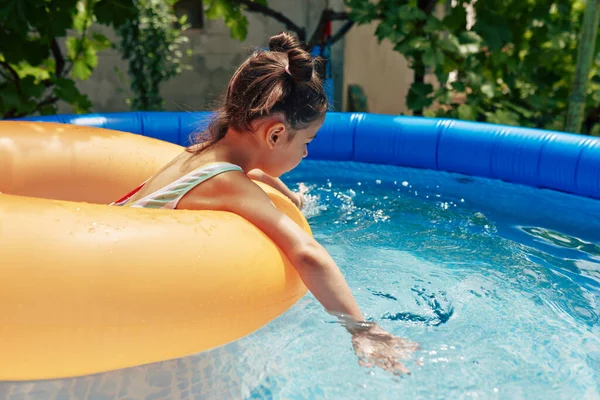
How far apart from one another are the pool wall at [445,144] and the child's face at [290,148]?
1824 millimetres

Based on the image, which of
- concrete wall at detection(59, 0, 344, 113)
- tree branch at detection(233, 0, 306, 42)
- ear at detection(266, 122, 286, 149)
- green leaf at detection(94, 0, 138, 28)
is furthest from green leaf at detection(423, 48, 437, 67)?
ear at detection(266, 122, 286, 149)

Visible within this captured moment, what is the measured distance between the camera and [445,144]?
4.08 meters

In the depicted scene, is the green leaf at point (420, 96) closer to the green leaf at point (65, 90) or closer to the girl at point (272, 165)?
the green leaf at point (65, 90)

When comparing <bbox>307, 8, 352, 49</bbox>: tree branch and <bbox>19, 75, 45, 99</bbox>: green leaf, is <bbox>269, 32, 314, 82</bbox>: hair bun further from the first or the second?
<bbox>307, 8, 352, 49</bbox>: tree branch

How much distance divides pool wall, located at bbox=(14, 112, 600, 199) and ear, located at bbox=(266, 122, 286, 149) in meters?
1.89

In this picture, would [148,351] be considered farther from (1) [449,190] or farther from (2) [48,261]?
(1) [449,190]

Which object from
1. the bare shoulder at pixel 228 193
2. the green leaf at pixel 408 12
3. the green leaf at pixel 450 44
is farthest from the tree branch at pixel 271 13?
the bare shoulder at pixel 228 193

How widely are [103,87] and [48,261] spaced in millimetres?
4885

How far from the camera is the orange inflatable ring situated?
5.14 ft

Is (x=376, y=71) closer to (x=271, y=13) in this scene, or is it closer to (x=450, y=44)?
(x=271, y=13)

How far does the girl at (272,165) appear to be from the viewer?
1.87 meters

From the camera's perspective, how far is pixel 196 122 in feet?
13.8

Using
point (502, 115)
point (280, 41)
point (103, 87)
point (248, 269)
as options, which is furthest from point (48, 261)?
point (103, 87)

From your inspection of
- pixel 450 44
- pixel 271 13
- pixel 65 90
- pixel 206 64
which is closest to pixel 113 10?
pixel 65 90
